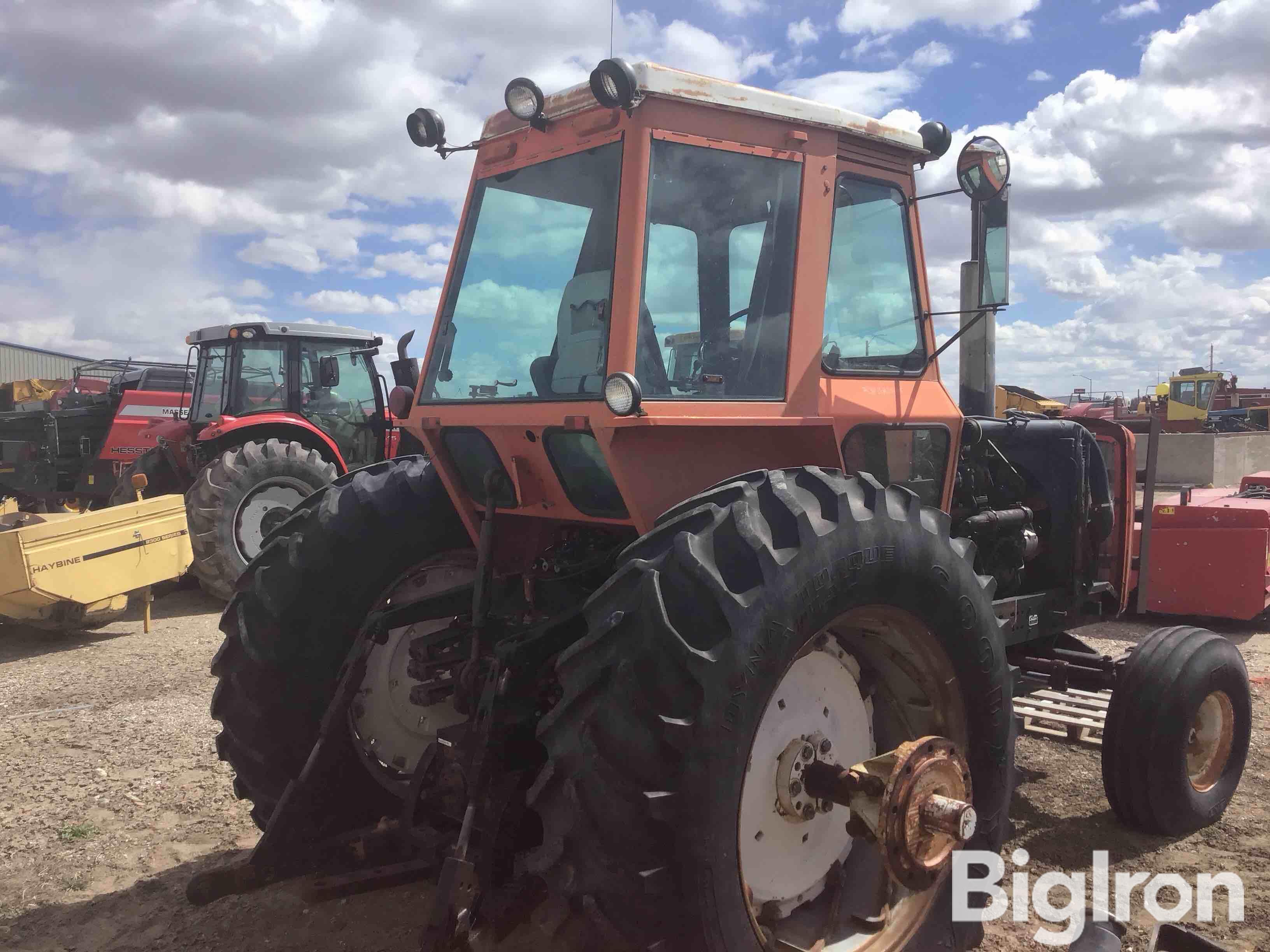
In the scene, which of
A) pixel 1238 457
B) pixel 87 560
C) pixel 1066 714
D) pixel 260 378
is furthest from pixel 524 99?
pixel 1238 457

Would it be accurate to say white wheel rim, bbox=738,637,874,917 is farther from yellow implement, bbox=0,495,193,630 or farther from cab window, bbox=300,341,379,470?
cab window, bbox=300,341,379,470

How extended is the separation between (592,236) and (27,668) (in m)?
5.82

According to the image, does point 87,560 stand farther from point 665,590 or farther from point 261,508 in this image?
point 665,590

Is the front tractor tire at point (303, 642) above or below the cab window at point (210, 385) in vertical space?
below

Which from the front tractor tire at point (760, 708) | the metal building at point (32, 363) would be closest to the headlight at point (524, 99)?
the front tractor tire at point (760, 708)

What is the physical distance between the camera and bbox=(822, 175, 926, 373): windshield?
2.96m

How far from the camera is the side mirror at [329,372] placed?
9.34m

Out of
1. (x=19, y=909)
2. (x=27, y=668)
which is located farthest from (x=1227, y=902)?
(x=27, y=668)

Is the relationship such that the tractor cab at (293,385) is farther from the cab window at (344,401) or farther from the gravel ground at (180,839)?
the gravel ground at (180,839)

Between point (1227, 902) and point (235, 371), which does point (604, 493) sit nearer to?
point (1227, 902)

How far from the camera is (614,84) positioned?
2449mm

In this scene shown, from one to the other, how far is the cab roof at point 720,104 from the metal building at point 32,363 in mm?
40980

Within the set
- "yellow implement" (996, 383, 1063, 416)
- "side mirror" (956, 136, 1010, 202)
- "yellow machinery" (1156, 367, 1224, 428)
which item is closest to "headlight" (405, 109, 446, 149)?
"side mirror" (956, 136, 1010, 202)

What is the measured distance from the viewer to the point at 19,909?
3242 mm
